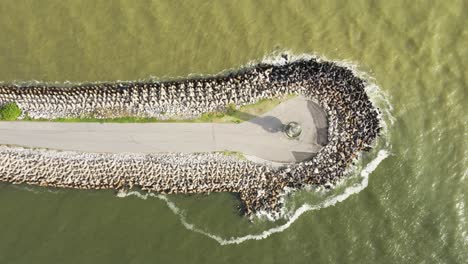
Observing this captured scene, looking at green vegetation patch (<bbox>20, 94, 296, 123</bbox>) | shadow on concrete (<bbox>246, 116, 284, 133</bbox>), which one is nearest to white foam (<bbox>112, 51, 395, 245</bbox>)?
green vegetation patch (<bbox>20, 94, 296, 123</bbox>)

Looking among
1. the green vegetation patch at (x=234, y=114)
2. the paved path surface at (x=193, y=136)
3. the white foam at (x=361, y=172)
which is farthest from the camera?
the green vegetation patch at (x=234, y=114)

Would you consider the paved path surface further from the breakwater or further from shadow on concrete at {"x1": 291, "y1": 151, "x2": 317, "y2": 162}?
the breakwater

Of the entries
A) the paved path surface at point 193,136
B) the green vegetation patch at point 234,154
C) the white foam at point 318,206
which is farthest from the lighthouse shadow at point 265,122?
the white foam at point 318,206

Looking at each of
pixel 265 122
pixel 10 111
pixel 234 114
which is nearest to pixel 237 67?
pixel 234 114

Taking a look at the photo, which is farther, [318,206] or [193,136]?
[193,136]

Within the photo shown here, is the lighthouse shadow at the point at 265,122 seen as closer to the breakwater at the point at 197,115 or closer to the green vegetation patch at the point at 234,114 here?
the green vegetation patch at the point at 234,114

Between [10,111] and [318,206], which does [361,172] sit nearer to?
[318,206]
